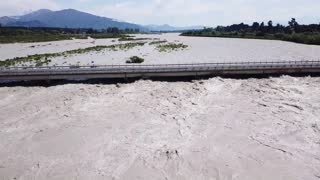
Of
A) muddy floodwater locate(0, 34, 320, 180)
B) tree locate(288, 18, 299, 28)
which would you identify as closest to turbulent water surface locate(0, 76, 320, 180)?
muddy floodwater locate(0, 34, 320, 180)

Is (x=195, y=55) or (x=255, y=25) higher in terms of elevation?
(x=255, y=25)

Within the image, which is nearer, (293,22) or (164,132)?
(164,132)

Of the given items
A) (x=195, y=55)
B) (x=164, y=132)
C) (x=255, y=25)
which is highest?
(x=255, y=25)

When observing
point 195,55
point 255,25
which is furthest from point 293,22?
point 195,55

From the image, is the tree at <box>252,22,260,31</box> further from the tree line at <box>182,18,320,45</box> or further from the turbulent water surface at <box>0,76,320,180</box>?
the turbulent water surface at <box>0,76,320,180</box>

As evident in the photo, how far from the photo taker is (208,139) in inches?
934

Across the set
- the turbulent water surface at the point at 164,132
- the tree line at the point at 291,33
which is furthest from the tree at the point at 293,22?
the turbulent water surface at the point at 164,132

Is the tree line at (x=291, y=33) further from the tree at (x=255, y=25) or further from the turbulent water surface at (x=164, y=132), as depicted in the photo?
the turbulent water surface at (x=164, y=132)

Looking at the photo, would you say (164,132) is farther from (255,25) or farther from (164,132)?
(255,25)

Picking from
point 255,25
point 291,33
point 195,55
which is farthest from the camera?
point 255,25

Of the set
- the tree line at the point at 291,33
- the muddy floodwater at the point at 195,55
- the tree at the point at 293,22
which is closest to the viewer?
the muddy floodwater at the point at 195,55

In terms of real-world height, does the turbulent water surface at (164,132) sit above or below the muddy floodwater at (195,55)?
below

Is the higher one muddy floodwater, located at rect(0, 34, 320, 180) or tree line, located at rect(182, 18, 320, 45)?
tree line, located at rect(182, 18, 320, 45)

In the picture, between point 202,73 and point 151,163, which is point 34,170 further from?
point 202,73
